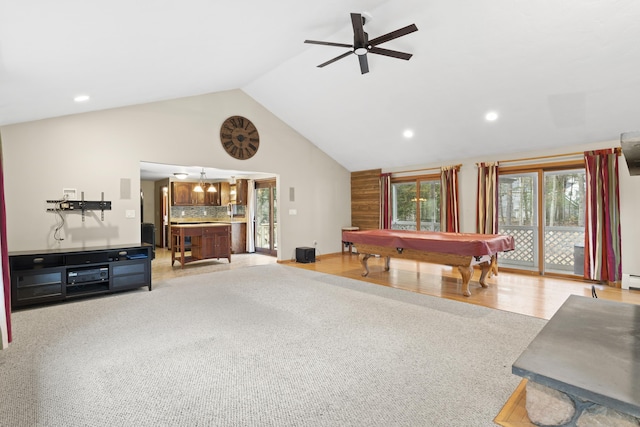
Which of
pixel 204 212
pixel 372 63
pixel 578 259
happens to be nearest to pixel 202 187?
pixel 204 212

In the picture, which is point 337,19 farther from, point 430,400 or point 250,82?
point 430,400

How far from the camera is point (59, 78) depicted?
2850 mm

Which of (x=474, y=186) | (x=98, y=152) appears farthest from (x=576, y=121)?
(x=98, y=152)

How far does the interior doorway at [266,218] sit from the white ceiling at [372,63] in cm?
278

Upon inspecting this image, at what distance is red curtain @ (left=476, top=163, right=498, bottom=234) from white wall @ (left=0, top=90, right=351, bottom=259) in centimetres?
393

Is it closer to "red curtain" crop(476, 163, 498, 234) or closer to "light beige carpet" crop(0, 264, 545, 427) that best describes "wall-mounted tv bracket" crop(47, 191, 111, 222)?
"light beige carpet" crop(0, 264, 545, 427)

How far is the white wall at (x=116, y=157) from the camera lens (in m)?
4.27

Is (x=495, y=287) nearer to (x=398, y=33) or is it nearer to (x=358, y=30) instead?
(x=398, y=33)

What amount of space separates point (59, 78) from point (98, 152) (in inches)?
87.7

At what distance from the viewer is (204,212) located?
9.42 metres

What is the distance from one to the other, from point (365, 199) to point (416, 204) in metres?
1.39

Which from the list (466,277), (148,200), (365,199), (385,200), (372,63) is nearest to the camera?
(466,277)

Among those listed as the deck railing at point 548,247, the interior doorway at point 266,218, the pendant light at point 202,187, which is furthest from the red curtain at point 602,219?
the pendant light at point 202,187

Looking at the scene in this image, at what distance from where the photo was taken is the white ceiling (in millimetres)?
2389
